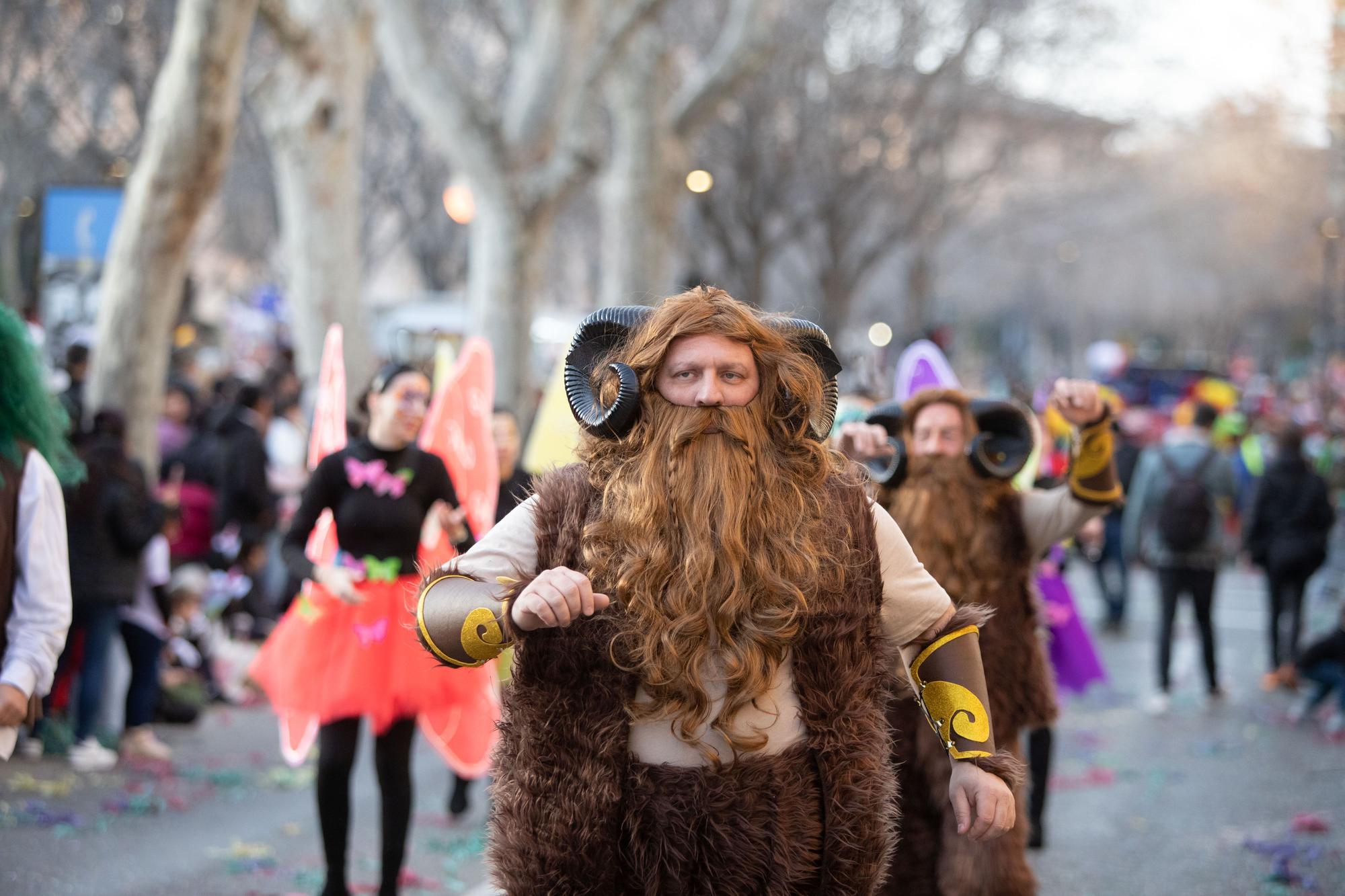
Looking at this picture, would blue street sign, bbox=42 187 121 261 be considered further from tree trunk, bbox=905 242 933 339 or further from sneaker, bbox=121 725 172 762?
tree trunk, bbox=905 242 933 339

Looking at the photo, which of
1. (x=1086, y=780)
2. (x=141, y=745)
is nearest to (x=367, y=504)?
(x=141, y=745)

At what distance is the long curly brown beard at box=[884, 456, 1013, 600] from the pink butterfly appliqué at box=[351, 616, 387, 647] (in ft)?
6.59

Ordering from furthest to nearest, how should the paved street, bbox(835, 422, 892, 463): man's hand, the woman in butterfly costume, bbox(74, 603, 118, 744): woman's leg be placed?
bbox(74, 603, 118, 744): woman's leg < the paved street < the woman in butterfly costume < bbox(835, 422, 892, 463): man's hand

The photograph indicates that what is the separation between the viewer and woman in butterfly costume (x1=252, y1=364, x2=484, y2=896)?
5.09 m

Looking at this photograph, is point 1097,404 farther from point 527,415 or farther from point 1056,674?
point 527,415

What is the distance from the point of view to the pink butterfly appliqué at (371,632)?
5.28m

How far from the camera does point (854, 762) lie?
2.93 m

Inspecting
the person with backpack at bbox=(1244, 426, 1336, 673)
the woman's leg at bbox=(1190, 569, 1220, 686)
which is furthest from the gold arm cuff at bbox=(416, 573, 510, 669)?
the person with backpack at bbox=(1244, 426, 1336, 673)

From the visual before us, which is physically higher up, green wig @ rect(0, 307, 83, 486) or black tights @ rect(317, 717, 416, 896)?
green wig @ rect(0, 307, 83, 486)

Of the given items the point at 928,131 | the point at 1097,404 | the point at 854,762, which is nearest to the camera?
the point at 854,762

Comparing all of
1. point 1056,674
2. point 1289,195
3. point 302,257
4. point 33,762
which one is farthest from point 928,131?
point 33,762

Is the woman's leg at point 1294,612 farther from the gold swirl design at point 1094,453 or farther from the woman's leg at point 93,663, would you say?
the woman's leg at point 93,663

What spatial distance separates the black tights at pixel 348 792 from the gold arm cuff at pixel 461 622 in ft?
7.60

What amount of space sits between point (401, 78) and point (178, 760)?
679 centimetres
